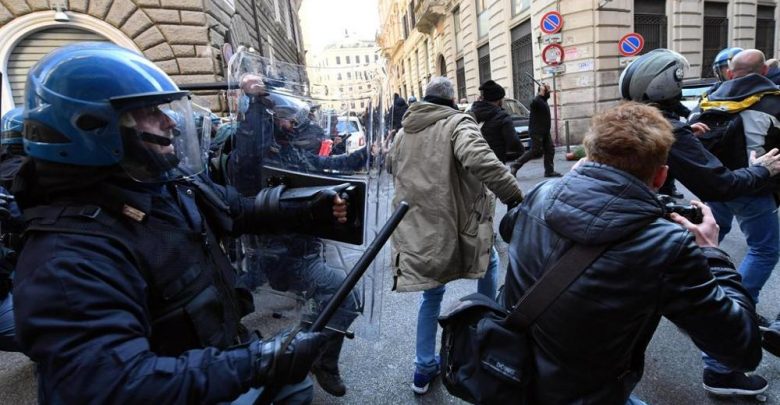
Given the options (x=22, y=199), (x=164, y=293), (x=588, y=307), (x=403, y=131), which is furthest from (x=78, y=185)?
(x=403, y=131)

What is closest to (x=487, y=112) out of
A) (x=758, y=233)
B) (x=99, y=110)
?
(x=758, y=233)

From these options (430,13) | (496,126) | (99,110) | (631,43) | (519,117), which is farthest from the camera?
(430,13)

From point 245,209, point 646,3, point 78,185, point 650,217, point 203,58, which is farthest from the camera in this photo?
point 646,3

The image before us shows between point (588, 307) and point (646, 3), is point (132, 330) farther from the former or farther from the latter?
point (646, 3)

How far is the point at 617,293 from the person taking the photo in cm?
113

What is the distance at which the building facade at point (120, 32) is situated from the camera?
23.7 ft

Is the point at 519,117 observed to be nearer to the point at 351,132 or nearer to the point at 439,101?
the point at 439,101

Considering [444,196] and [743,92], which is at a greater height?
[743,92]

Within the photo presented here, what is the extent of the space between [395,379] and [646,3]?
46.1ft

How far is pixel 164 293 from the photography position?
104 centimetres

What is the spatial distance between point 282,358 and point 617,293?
34.2 inches

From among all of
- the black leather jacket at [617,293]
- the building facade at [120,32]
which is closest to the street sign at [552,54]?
the building facade at [120,32]

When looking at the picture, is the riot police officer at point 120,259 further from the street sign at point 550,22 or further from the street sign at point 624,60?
the street sign at point 624,60

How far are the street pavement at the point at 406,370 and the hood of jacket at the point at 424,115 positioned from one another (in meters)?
1.15
